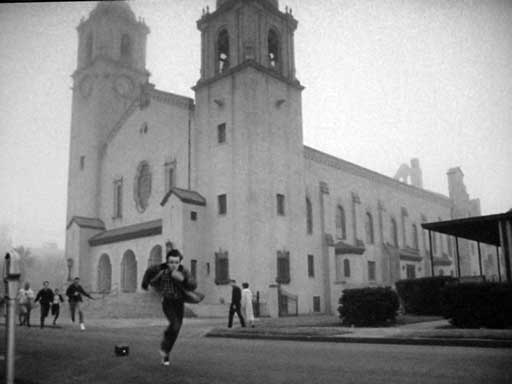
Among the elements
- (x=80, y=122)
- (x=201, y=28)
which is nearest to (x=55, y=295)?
(x=201, y=28)

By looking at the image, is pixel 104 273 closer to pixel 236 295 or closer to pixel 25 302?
pixel 25 302

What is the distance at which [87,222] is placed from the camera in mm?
40312

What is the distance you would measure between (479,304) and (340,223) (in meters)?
26.6

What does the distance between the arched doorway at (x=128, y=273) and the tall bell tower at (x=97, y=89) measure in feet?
18.5

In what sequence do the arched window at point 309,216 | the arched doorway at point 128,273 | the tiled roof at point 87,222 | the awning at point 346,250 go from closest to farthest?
the arched window at point 309,216, the awning at point 346,250, the arched doorway at point 128,273, the tiled roof at point 87,222

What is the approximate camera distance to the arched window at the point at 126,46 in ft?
146

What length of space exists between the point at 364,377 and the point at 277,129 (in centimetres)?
2665

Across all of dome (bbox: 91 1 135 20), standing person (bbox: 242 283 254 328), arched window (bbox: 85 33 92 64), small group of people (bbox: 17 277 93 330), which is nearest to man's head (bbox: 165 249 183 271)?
standing person (bbox: 242 283 254 328)

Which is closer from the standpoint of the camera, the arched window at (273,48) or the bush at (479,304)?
the bush at (479,304)

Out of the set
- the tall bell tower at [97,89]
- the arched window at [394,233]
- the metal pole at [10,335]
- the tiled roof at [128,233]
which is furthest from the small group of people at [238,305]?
the arched window at [394,233]

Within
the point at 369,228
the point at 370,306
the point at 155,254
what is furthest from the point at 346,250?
the point at 370,306

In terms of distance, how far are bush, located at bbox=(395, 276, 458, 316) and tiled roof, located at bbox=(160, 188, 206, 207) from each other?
1338 centimetres

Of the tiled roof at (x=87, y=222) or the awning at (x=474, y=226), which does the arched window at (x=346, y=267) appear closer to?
the awning at (x=474, y=226)

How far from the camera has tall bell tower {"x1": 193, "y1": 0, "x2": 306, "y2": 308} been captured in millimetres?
30703
